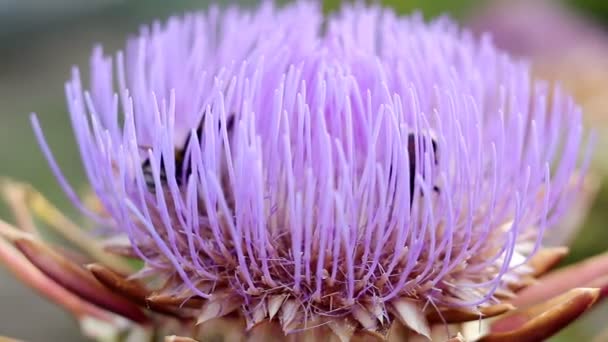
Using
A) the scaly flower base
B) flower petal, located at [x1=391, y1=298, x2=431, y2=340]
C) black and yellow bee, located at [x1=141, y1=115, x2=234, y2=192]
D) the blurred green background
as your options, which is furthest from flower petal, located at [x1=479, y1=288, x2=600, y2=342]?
the blurred green background

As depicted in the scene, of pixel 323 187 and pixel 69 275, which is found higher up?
pixel 323 187

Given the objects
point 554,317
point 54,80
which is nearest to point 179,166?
point 554,317

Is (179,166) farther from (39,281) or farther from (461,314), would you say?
(461,314)

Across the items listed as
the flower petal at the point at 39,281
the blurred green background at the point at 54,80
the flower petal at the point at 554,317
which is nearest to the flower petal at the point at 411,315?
the flower petal at the point at 554,317

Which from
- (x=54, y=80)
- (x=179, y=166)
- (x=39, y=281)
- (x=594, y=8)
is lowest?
(x=54, y=80)

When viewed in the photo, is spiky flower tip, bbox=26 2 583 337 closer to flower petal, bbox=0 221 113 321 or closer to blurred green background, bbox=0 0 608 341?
flower petal, bbox=0 221 113 321

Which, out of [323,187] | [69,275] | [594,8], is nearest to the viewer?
[323,187]

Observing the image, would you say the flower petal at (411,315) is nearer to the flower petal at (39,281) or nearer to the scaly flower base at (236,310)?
the scaly flower base at (236,310)
